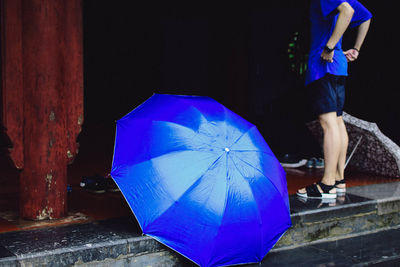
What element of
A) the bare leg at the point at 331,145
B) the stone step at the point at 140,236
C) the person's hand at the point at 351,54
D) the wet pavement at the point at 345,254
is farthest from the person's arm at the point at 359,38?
the wet pavement at the point at 345,254

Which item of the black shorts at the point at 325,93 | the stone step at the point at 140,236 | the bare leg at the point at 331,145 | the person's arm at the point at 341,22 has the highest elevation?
the person's arm at the point at 341,22

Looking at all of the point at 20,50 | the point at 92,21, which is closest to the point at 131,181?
the point at 20,50

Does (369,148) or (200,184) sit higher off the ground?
(200,184)

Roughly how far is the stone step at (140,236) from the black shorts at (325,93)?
2.52 feet

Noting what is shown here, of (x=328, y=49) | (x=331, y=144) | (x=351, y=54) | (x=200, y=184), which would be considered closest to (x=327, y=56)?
(x=328, y=49)

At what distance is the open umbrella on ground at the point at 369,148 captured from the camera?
4.95 metres

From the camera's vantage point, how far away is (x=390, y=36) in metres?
6.75

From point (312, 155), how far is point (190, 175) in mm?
4337

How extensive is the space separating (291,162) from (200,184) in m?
3.39

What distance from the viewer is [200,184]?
301 centimetres

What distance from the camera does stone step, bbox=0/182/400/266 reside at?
2.90 meters

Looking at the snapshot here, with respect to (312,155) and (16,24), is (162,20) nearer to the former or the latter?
(312,155)

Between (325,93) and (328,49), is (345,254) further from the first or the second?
(328,49)

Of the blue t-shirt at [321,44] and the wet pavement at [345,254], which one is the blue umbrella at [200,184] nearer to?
the wet pavement at [345,254]
